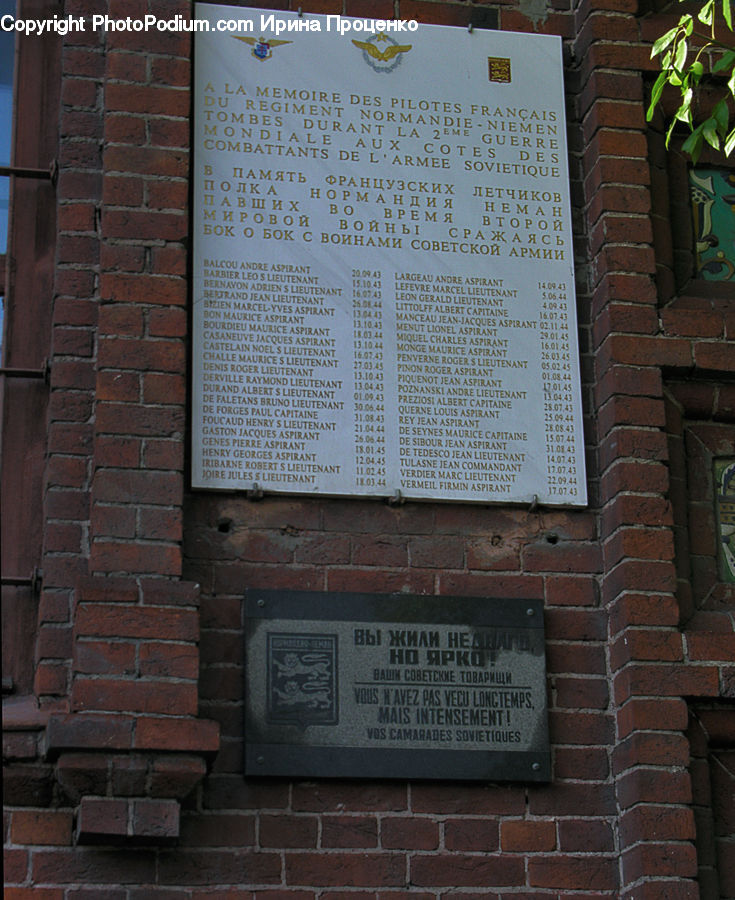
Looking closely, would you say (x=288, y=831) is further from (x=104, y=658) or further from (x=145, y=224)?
(x=145, y=224)

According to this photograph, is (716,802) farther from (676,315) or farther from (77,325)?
(77,325)

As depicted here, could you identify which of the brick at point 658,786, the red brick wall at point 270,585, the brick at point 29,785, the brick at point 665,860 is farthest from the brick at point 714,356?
the brick at point 29,785

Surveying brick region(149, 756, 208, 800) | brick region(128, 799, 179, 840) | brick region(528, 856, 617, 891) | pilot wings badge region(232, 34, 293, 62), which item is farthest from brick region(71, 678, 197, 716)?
pilot wings badge region(232, 34, 293, 62)

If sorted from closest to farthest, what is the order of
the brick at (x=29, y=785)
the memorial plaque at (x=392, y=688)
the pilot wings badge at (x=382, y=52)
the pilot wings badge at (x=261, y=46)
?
1. the brick at (x=29, y=785)
2. the memorial plaque at (x=392, y=688)
3. the pilot wings badge at (x=261, y=46)
4. the pilot wings badge at (x=382, y=52)

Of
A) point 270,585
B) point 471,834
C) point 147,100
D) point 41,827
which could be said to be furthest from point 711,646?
point 147,100

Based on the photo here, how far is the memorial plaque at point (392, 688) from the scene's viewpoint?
4484mm

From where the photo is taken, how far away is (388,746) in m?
4.51

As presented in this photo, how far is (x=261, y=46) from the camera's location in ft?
A: 17.7

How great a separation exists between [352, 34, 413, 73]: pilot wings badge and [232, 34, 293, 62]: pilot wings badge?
1.00 ft

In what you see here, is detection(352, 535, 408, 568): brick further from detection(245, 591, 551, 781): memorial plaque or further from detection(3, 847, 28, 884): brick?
detection(3, 847, 28, 884): brick

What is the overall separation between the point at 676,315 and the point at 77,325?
6.74 feet

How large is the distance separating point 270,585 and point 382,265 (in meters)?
1.22

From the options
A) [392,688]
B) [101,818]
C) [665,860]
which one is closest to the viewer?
[101,818]

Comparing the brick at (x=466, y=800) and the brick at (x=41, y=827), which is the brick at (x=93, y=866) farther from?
the brick at (x=466, y=800)
